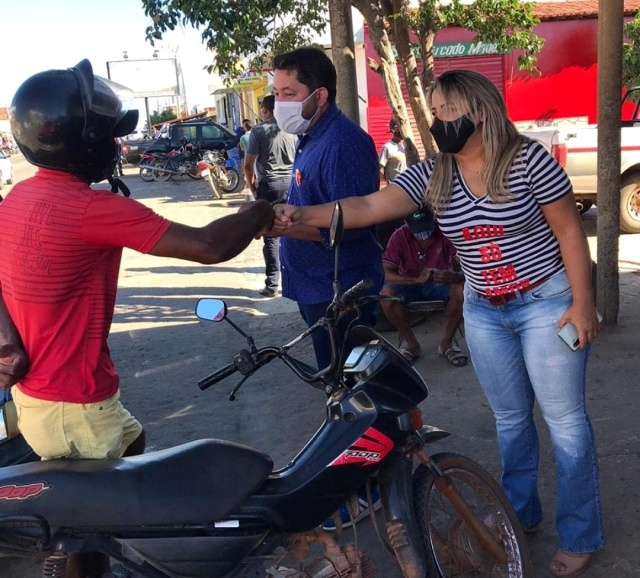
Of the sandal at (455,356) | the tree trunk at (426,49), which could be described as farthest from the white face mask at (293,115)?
the tree trunk at (426,49)

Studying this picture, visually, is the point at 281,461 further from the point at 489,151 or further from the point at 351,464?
the point at 489,151

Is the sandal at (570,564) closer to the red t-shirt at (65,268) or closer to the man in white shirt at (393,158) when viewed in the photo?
the red t-shirt at (65,268)

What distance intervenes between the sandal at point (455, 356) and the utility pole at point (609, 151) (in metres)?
→ 1.18

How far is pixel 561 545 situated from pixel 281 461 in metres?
1.78

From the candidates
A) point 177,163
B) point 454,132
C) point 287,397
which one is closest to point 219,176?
point 177,163

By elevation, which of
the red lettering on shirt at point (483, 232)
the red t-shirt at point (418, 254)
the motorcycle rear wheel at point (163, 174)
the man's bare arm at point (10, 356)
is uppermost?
the red lettering on shirt at point (483, 232)

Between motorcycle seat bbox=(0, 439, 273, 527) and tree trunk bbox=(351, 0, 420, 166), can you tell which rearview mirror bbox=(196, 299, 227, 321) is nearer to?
motorcycle seat bbox=(0, 439, 273, 527)

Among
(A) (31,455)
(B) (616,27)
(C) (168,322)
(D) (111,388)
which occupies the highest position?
(B) (616,27)

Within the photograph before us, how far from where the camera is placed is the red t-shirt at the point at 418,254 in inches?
226

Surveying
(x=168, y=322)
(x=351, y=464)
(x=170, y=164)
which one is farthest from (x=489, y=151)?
(x=170, y=164)

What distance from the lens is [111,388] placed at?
7.90 feet

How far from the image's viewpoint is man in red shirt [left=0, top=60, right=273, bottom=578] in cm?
215

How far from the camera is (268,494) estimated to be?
234cm

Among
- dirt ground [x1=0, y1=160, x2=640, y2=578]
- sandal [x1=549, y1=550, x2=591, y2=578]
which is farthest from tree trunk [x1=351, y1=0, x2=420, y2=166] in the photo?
sandal [x1=549, y1=550, x2=591, y2=578]
